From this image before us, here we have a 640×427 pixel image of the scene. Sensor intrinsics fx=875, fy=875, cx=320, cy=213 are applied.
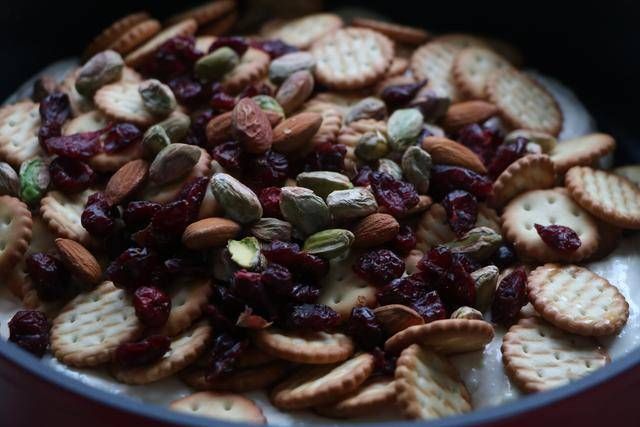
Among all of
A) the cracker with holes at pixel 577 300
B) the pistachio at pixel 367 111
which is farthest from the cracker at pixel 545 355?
the pistachio at pixel 367 111

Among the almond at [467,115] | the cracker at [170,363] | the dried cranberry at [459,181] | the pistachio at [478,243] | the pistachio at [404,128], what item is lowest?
the cracker at [170,363]

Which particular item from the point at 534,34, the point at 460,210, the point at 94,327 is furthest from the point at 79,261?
the point at 534,34

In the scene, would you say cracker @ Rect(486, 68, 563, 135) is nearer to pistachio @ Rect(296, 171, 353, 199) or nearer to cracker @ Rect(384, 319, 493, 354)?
pistachio @ Rect(296, 171, 353, 199)

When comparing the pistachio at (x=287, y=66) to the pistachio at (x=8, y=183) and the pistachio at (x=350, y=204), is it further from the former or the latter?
the pistachio at (x=8, y=183)

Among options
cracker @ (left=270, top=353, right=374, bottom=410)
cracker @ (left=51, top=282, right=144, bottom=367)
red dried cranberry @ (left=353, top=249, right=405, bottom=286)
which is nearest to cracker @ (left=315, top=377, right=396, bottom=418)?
cracker @ (left=270, top=353, right=374, bottom=410)

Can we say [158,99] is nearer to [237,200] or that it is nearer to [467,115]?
[237,200]
